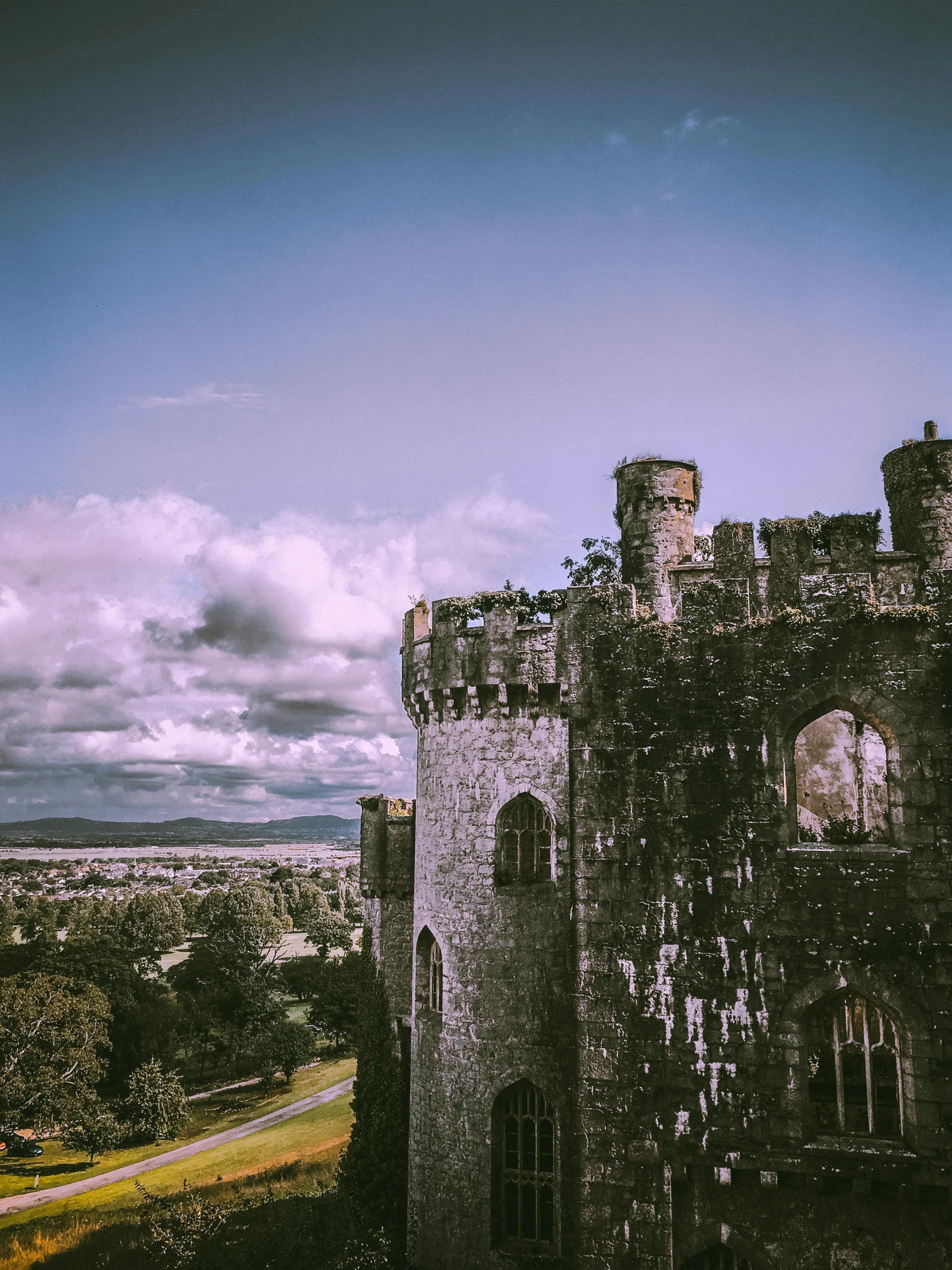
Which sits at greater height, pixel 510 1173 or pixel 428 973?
pixel 428 973

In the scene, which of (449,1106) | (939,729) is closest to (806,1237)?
(449,1106)

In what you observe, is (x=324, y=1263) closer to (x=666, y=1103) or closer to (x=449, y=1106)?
(x=449, y=1106)

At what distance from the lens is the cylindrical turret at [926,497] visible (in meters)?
20.1

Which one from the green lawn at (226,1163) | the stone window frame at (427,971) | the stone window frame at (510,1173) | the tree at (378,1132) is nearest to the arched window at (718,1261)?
the stone window frame at (510,1173)

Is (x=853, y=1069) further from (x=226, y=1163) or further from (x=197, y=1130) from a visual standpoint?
(x=197, y=1130)

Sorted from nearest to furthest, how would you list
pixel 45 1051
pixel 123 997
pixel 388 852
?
pixel 388 852, pixel 45 1051, pixel 123 997

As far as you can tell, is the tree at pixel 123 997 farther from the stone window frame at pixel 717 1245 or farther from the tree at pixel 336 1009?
the stone window frame at pixel 717 1245

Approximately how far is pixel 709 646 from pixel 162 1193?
105 feet

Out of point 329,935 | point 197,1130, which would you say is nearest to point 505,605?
point 197,1130

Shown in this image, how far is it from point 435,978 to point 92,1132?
29.7 m

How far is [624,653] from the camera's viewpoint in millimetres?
17984

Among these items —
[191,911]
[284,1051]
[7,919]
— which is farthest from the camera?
[191,911]

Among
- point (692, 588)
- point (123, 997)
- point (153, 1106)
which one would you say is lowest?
point (153, 1106)

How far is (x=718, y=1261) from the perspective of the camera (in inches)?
618
